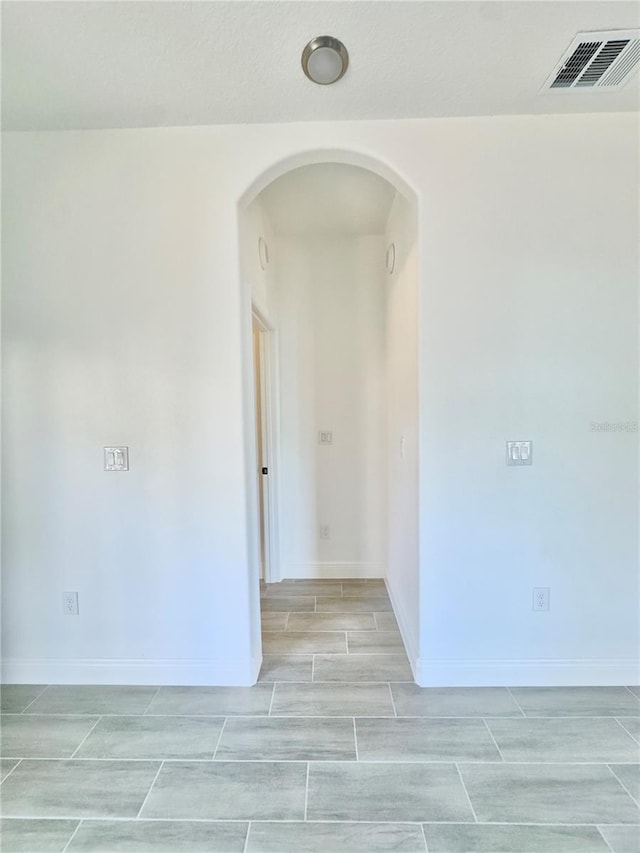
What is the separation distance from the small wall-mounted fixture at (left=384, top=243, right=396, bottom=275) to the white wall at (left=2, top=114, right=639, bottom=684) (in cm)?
86

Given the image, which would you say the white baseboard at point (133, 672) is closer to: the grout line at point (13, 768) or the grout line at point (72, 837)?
the grout line at point (13, 768)

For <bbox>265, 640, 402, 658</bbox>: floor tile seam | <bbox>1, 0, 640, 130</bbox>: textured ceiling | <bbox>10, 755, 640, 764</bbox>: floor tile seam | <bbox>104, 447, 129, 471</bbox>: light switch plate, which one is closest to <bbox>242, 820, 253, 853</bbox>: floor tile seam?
<bbox>10, 755, 640, 764</bbox>: floor tile seam

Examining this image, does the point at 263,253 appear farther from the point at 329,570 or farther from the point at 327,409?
the point at 329,570

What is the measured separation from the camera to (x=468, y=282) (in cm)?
200

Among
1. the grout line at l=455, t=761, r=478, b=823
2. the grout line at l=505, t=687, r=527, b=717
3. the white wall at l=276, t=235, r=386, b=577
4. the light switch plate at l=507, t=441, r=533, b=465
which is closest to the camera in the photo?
the grout line at l=455, t=761, r=478, b=823

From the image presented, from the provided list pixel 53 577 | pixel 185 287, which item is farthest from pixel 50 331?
pixel 53 577

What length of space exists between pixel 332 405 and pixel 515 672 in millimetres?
2130

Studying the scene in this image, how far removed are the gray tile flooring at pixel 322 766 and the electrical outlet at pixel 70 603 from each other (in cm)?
37

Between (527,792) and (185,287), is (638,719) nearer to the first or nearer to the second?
(527,792)

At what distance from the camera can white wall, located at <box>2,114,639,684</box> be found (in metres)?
1.98

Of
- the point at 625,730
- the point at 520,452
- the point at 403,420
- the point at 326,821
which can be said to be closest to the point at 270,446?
the point at 403,420

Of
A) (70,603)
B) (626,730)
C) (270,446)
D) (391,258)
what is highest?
(391,258)

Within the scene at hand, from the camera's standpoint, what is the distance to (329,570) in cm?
346

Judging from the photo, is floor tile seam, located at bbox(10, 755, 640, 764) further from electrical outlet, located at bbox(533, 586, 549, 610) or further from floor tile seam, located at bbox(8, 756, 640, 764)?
electrical outlet, located at bbox(533, 586, 549, 610)
